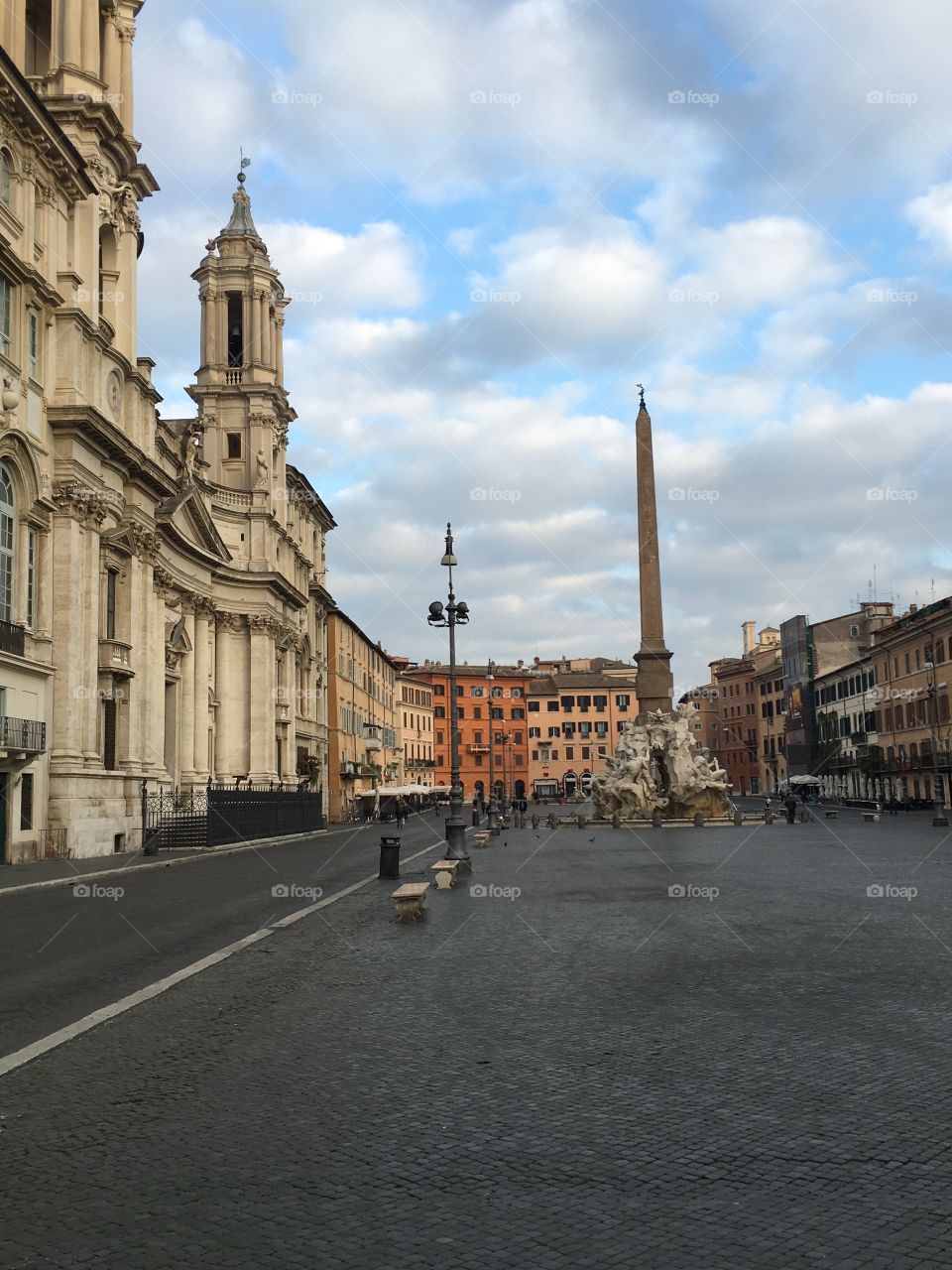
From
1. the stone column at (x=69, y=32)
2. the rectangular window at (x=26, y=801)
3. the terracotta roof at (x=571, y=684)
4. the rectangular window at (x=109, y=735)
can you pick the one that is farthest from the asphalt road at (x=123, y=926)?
the terracotta roof at (x=571, y=684)

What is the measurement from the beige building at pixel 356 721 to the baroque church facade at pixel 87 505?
19.4 m

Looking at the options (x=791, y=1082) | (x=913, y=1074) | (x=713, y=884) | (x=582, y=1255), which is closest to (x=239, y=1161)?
(x=582, y=1255)

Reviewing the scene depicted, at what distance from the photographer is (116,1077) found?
6.85 m

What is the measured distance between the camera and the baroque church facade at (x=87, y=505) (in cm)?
2852

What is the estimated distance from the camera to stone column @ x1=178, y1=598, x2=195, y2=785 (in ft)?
157

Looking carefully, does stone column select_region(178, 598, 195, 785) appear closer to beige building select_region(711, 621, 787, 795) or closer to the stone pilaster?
the stone pilaster

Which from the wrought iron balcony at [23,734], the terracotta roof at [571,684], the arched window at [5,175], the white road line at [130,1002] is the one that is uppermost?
the arched window at [5,175]

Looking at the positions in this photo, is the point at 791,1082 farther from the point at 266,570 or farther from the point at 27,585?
the point at 266,570

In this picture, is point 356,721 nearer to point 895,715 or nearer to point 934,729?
point 895,715

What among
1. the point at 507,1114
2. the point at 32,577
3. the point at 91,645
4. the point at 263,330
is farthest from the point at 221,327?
the point at 507,1114

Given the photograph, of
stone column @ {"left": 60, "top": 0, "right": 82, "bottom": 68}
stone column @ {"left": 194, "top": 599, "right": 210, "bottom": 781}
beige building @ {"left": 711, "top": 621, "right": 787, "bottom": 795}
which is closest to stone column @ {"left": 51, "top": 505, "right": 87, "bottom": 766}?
stone column @ {"left": 60, "top": 0, "right": 82, "bottom": 68}

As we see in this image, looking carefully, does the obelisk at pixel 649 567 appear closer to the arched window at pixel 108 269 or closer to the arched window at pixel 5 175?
Answer: the arched window at pixel 108 269

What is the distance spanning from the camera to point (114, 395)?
3525 cm

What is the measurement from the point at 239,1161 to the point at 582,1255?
5.74ft
